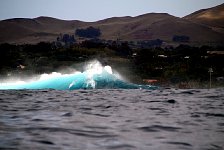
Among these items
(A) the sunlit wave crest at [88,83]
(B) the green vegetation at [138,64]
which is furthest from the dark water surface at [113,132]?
(B) the green vegetation at [138,64]

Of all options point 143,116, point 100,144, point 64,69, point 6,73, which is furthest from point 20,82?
point 100,144

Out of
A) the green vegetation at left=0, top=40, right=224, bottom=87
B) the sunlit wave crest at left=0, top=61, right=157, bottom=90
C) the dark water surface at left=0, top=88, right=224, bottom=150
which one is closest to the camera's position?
the dark water surface at left=0, top=88, right=224, bottom=150

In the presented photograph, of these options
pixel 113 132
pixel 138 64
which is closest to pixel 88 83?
pixel 138 64

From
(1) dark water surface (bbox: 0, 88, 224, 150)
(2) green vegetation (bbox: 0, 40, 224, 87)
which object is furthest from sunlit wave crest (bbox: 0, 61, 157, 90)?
(1) dark water surface (bbox: 0, 88, 224, 150)

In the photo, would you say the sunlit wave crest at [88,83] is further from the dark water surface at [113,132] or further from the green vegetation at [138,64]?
the dark water surface at [113,132]

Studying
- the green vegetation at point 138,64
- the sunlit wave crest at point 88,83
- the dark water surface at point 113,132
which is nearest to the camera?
the dark water surface at point 113,132

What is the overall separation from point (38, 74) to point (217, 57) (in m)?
52.7

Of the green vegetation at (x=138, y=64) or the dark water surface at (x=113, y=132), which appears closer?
the dark water surface at (x=113, y=132)

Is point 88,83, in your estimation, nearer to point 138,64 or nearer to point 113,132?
point 138,64

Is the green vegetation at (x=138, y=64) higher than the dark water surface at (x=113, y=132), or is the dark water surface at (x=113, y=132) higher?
the green vegetation at (x=138, y=64)

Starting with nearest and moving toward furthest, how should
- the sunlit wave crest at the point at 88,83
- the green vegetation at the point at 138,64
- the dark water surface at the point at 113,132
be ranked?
the dark water surface at the point at 113,132 < the sunlit wave crest at the point at 88,83 < the green vegetation at the point at 138,64

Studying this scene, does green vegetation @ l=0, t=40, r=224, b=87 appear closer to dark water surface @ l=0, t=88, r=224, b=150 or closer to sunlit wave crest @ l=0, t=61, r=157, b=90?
sunlit wave crest @ l=0, t=61, r=157, b=90

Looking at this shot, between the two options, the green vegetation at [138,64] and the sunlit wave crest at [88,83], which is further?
the green vegetation at [138,64]

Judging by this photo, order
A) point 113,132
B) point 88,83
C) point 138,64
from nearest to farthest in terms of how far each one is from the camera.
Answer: point 113,132, point 88,83, point 138,64
